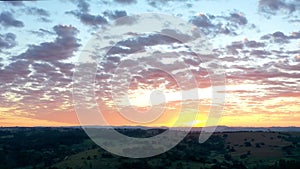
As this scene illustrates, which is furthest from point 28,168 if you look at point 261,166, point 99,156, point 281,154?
point 281,154

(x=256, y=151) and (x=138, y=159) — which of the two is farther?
(x=256, y=151)

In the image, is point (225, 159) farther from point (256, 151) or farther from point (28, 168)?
point (28, 168)

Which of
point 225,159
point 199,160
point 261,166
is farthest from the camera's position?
point 225,159

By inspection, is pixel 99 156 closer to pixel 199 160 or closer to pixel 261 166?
pixel 199 160

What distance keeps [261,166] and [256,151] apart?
45523 millimetres

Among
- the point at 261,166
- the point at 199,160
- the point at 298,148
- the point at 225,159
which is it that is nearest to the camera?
the point at 261,166

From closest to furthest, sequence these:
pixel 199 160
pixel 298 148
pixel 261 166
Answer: pixel 261 166, pixel 199 160, pixel 298 148

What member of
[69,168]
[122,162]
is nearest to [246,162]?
[122,162]

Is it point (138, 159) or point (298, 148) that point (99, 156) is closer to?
point (138, 159)

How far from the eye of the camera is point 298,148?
196250mm

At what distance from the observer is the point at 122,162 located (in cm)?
15750

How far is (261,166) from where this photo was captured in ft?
499

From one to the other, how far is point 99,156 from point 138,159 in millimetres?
18164

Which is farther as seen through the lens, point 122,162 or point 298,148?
point 298,148
